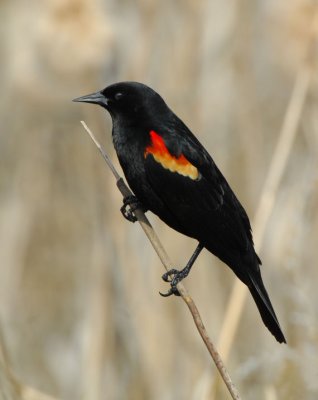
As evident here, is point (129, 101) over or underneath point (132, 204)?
over

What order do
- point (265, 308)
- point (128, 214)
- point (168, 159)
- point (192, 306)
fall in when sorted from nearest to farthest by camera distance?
point (192, 306) < point (265, 308) < point (168, 159) < point (128, 214)

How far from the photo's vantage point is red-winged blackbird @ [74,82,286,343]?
2.33m

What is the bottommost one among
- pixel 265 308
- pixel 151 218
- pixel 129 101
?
pixel 151 218

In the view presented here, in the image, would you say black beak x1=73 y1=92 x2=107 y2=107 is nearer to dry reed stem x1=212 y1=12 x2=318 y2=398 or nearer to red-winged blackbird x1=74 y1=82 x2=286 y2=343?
red-winged blackbird x1=74 y1=82 x2=286 y2=343

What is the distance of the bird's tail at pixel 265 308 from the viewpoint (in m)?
2.12

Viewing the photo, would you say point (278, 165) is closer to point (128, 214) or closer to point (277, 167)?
point (277, 167)

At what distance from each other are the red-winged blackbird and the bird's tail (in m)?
0.07

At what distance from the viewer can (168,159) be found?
2332mm

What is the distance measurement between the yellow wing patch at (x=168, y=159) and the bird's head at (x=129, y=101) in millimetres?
121

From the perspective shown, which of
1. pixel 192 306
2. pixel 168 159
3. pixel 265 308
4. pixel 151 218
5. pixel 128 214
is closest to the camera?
pixel 192 306

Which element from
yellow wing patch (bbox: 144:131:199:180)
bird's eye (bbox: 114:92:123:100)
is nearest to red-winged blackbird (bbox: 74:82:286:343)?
yellow wing patch (bbox: 144:131:199:180)

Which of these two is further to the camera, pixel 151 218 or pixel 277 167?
pixel 151 218

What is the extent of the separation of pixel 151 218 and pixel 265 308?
1.01m

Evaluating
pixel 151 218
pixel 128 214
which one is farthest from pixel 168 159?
pixel 151 218
